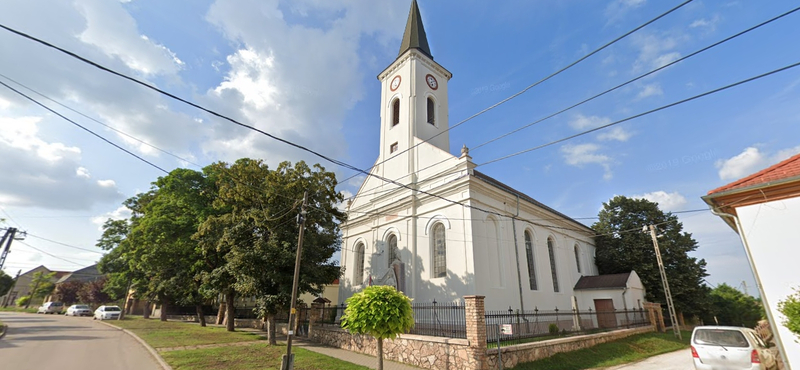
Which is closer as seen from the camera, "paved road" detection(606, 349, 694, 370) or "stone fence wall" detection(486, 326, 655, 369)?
"stone fence wall" detection(486, 326, 655, 369)

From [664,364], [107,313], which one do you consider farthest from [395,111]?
[107,313]

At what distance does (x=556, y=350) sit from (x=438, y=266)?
25.4 feet

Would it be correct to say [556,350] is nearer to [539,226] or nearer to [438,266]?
[438,266]

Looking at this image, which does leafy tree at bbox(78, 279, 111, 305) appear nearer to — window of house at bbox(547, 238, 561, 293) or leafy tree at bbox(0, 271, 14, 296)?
leafy tree at bbox(0, 271, 14, 296)

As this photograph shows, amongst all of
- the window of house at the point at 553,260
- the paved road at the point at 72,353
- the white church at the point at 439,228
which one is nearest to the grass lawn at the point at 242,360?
the paved road at the point at 72,353

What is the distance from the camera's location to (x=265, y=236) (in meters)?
17.2

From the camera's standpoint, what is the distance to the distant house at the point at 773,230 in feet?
20.9

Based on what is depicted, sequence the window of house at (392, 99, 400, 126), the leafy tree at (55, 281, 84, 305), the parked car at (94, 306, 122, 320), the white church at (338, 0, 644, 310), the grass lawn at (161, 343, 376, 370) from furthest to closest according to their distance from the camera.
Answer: the leafy tree at (55, 281, 84, 305) < the parked car at (94, 306, 122, 320) < the window of house at (392, 99, 400, 126) < the white church at (338, 0, 644, 310) < the grass lawn at (161, 343, 376, 370)

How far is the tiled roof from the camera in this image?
6.80 m

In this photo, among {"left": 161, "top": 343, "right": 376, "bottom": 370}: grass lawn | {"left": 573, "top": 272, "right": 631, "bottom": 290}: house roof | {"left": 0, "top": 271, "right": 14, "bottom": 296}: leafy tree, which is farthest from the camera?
{"left": 0, "top": 271, "right": 14, "bottom": 296}: leafy tree

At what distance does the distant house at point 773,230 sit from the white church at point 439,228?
9.28m

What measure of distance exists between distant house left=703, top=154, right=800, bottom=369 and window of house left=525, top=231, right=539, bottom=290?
1493 centimetres

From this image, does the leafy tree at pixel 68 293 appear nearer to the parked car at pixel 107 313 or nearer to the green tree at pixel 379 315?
the parked car at pixel 107 313

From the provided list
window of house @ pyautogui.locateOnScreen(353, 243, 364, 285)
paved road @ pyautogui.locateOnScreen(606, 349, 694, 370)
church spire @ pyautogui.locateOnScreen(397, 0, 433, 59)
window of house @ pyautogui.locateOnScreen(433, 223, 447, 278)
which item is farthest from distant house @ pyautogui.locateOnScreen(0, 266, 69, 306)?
paved road @ pyautogui.locateOnScreen(606, 349, 694, 370)
